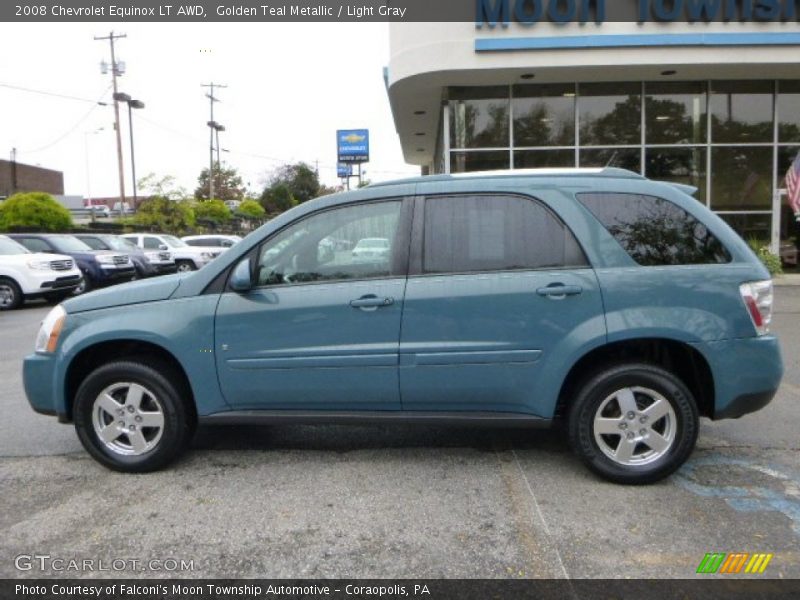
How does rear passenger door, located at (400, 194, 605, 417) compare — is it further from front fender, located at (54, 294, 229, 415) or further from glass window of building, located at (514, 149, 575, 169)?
glass window of building, located at (514, 149, 575, 169)

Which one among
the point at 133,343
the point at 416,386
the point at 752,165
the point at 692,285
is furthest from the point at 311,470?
the point at 752,165

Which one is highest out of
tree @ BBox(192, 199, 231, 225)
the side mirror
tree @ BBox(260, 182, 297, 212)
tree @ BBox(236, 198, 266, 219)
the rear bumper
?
tree @ BBox(260, 182, 297, 212)

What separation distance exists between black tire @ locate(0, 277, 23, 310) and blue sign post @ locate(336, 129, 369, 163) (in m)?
43.8

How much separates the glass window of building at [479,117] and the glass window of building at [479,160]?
199 millimetres

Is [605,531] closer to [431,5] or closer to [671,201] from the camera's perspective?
[671,201]

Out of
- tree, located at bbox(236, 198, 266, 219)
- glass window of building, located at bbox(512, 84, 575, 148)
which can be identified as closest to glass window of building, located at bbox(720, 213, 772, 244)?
glass window of building, located at bbox(512, 84, 575, 148)

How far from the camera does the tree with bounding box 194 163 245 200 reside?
77125 millimetres

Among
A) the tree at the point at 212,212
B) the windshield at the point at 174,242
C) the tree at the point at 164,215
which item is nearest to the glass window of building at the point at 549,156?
the windshield at the point at 174,242

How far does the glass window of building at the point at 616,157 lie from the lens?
1648cm

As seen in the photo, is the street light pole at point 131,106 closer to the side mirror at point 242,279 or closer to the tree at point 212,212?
the tree at point 212,212

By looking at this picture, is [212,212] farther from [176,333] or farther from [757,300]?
[757,300]

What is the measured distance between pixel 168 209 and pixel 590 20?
85.8 feet

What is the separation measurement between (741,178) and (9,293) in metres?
17.4

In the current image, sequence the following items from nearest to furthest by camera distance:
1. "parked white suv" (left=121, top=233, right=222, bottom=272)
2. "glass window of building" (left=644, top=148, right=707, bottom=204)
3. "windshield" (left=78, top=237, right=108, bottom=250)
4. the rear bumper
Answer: the rear bumper
"glass window of building" (left=644, top=148, right=707, bottom=204)
"windshield" (left=78, top=237, right=108, bottom=250)
"parked white suv" (left=121, top=233, right=222, bottom=272)
